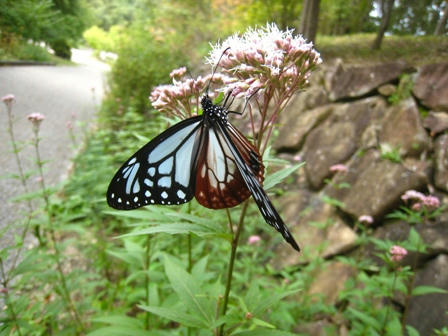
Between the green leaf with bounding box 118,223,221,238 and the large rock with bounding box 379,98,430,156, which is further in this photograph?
the large rock with bounding box 379,98,430,156

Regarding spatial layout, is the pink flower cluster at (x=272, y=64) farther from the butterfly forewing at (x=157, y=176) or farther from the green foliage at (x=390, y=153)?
the green foliage at (x=390, y=153)

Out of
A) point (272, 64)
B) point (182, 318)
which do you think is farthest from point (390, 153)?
point (182, 318)

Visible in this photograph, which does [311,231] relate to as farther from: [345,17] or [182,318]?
[345,17]

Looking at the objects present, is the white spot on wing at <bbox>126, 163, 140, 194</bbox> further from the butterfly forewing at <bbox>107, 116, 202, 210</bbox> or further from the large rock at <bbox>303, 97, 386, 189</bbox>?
the large rock at <bbox>303, 97, 386, 189</bbox>

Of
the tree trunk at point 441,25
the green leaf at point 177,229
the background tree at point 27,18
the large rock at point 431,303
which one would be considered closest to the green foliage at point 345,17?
the tree trunk at point 441,25

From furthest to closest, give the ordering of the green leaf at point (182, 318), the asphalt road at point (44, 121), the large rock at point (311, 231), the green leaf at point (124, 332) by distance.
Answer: the large rock at point (311, 231) < the asphalt road at point (44, 121) < the green leaf at point (124, 332) < the green leaf at point (182, 318)

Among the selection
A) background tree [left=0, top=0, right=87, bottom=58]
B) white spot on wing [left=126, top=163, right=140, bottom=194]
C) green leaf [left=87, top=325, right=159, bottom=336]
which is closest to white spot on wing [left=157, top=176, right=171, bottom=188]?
white spot on wing [left=126, top=163, right=140, bottom=194]
